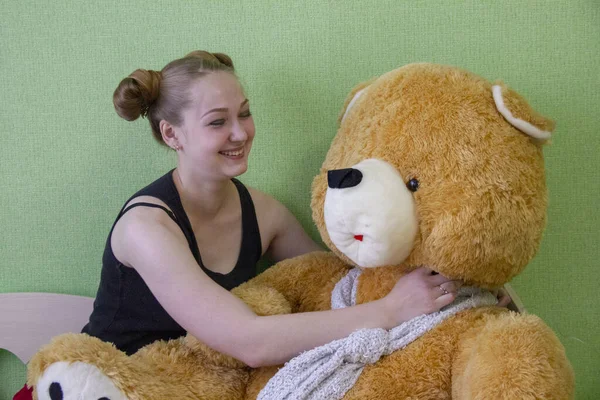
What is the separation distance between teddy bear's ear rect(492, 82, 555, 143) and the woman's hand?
0.91 feet

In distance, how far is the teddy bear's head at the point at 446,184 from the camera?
897mm

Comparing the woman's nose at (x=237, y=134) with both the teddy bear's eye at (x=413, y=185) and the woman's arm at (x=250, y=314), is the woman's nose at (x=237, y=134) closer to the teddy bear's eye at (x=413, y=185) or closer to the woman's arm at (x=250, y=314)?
the woman's arm at (x=250, y=314)

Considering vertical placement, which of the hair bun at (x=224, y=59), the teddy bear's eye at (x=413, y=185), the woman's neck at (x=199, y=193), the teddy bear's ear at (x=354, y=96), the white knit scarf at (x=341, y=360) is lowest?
the white knit scarf at (x=341, y=360)

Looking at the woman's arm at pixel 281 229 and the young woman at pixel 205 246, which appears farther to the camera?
the woman's arm at pixel 281 229

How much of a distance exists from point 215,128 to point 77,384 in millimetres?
541

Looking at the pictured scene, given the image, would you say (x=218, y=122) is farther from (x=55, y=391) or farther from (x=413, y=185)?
(x=55, y=391)

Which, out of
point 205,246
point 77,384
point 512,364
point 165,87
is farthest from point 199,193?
point 512,364

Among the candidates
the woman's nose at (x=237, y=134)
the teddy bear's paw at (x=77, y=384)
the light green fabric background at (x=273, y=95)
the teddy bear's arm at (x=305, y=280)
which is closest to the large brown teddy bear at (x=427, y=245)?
the teddy bear's paw at (x=77, y=384)

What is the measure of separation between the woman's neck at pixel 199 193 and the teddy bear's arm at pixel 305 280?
0.71 feet

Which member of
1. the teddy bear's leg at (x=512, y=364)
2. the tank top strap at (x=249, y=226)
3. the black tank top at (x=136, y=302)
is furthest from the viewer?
the tank top strap at (x=249, y=226)

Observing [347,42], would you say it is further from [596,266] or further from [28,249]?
[28,249]

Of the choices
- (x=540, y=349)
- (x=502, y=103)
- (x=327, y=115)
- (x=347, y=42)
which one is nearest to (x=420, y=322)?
(x=540, y=349)

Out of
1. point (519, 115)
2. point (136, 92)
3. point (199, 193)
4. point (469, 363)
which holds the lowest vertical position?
point (469, 363)

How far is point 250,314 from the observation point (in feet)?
3.41
